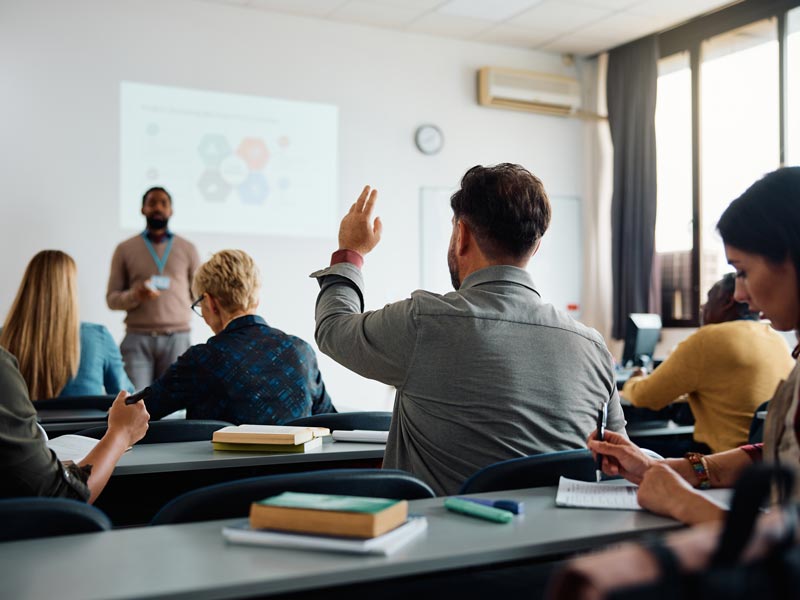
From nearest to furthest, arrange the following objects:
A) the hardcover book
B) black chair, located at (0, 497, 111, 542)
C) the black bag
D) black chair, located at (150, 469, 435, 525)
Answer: the black bag < the hardcover book < black chair, located at (0, 497, 111, 542) < black chair, located at (150, 469, 435, 525)

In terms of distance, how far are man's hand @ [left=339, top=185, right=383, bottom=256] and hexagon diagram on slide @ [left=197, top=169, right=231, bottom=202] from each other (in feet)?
13.8

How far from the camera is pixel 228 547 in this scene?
1143 millimetres

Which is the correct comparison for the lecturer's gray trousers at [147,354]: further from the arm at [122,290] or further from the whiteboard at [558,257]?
the whiteboard at [558,257]

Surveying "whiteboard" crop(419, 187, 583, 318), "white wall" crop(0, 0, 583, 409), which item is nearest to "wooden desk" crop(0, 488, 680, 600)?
"white wall" crop(0, 0, 583, 409)

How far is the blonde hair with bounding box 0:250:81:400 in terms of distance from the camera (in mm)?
3428

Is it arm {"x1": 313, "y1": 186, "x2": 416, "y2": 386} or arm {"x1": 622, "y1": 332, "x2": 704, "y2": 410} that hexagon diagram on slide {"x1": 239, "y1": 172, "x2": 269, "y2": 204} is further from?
arm {"x1": 313, "y1": 186, "x2": 416, "y2": 386}

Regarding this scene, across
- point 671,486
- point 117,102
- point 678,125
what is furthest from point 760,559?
point 678,125

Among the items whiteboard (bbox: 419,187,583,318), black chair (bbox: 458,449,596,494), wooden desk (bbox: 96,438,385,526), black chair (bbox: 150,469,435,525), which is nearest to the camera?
black chair (bbox: 150,469,435,525)

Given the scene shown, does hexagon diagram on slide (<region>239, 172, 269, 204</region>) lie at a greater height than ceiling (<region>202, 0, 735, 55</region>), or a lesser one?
lesser

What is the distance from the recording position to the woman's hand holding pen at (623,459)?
1.53m

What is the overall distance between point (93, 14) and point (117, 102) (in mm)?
607

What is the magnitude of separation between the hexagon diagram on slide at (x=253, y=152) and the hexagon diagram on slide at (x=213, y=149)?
102 millimetres

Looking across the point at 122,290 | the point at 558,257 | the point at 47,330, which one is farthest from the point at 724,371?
the point at 558,257

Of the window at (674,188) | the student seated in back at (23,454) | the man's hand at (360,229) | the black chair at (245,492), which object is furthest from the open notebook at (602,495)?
the window at (674,188)
